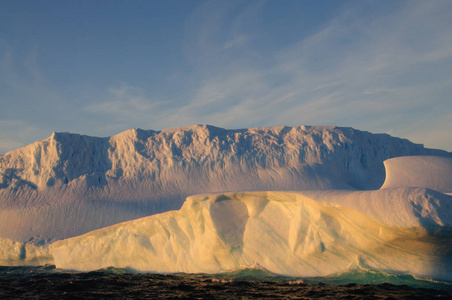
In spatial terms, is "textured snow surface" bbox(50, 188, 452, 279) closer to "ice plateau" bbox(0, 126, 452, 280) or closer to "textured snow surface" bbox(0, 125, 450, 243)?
"ice plateau" bbox(0, 126, 452, 280)

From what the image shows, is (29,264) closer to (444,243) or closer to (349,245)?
(349,245)

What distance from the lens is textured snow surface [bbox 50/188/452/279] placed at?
22.4ft

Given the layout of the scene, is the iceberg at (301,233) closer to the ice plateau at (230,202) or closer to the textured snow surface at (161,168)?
the ice plateau at (230,202)

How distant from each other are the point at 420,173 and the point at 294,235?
4545 millimetres

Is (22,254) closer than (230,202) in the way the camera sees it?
No

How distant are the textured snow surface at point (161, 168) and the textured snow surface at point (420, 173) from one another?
640 inches

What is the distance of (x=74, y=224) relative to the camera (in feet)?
72.9

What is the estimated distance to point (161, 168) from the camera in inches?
1102

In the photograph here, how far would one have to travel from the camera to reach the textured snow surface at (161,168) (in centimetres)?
2373

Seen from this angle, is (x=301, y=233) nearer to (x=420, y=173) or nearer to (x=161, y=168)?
(x=420, y=173)

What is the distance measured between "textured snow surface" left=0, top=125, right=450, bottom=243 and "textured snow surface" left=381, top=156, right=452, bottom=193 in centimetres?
1625

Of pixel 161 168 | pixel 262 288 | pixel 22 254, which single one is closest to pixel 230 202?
pixel 262 288

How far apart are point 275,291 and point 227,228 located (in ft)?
11.0

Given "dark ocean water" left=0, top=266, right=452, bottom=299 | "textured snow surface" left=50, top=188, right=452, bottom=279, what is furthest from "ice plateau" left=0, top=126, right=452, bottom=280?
"dark ocean water" left=0, top=266, right=452, bottom=299
